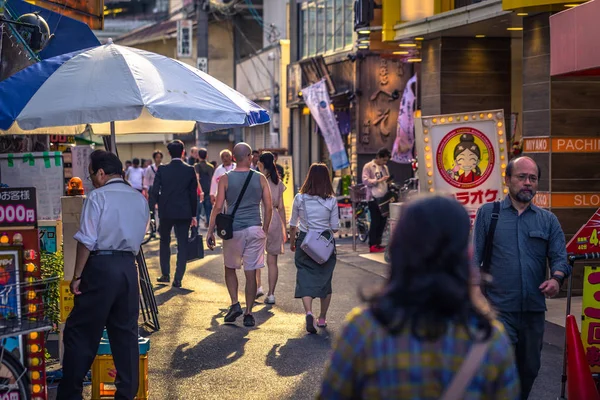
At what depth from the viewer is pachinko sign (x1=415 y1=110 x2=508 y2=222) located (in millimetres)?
11445

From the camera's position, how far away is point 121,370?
673 cm

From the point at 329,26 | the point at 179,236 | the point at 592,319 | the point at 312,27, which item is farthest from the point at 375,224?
the point at 312,27

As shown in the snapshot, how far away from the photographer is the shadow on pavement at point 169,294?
12602mm

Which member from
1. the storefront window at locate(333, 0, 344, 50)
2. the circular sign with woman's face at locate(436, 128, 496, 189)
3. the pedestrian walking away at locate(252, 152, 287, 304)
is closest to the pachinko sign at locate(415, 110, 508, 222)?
the circular sign with woman's face at locate(436, 128, 496, 189)

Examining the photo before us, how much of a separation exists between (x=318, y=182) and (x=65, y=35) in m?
4.10

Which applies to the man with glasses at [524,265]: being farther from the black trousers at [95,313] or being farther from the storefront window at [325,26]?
the storefront window at [325,26]

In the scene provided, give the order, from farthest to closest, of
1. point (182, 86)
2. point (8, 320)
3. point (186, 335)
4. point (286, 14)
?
point (286, 14) → point (186, 335) → point (182, 86) → point (8, 320)

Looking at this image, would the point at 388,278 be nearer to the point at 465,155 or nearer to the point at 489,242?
the point at 489,242

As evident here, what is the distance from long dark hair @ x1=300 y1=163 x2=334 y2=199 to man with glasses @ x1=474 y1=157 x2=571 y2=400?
420cm

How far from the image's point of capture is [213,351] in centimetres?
945

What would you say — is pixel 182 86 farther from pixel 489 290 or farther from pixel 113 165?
pixel 489 290

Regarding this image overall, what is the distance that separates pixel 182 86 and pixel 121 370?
257cm

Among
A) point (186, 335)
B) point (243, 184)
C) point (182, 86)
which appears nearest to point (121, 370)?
point (182, 86)

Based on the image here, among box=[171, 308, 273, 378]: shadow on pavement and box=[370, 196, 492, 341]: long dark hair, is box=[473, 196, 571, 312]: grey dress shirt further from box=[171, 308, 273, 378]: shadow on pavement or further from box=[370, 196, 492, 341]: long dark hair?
box=[370, 196, 492, 341]: long dark hair
